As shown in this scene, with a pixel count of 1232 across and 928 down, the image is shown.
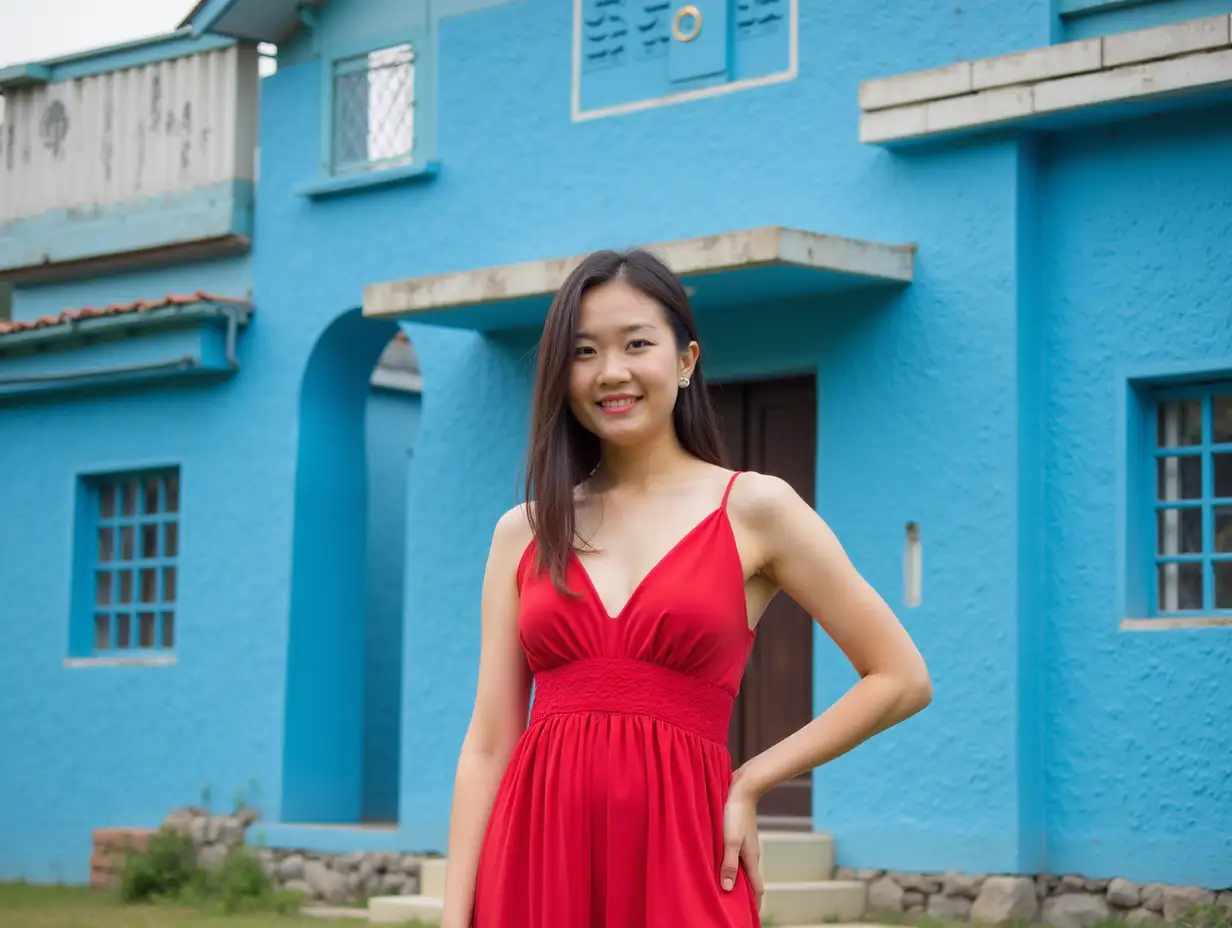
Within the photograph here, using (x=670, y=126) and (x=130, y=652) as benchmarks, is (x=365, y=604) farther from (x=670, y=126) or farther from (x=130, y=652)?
(x=670, y=126)

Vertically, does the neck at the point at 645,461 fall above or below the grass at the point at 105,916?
above

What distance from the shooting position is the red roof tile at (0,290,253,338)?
11891 mm

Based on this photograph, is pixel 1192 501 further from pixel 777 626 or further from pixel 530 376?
pixel 530 376

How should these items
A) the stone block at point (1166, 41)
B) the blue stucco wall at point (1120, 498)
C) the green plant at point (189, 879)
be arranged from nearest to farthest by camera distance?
the stone block at point (1166, 41) < the blue stucco wall at point (1120, 498) < the green plant at point (189, 879)

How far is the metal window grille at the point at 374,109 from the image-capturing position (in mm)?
11664

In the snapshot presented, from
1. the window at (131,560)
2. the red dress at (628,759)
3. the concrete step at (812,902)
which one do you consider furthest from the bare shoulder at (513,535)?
the window at (131,560)

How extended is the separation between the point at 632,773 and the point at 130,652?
406 inches

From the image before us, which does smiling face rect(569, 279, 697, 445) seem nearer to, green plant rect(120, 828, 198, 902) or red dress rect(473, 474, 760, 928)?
red dress rect(473, 474, 760, 928)

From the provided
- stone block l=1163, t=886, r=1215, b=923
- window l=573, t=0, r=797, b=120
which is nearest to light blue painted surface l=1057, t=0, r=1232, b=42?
window l=573, t=0, r=797, b=120

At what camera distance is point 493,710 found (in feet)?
10.4

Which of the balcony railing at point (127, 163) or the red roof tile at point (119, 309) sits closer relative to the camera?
the red roof tile at point (119, 309)

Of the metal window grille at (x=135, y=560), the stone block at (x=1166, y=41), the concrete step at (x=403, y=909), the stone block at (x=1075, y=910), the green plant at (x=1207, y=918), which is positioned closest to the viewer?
the green plant at (x=1207, y=918)

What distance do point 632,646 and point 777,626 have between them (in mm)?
7407

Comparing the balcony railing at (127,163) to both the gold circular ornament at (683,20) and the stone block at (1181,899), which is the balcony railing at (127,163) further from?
the stone block at (1181,899)
